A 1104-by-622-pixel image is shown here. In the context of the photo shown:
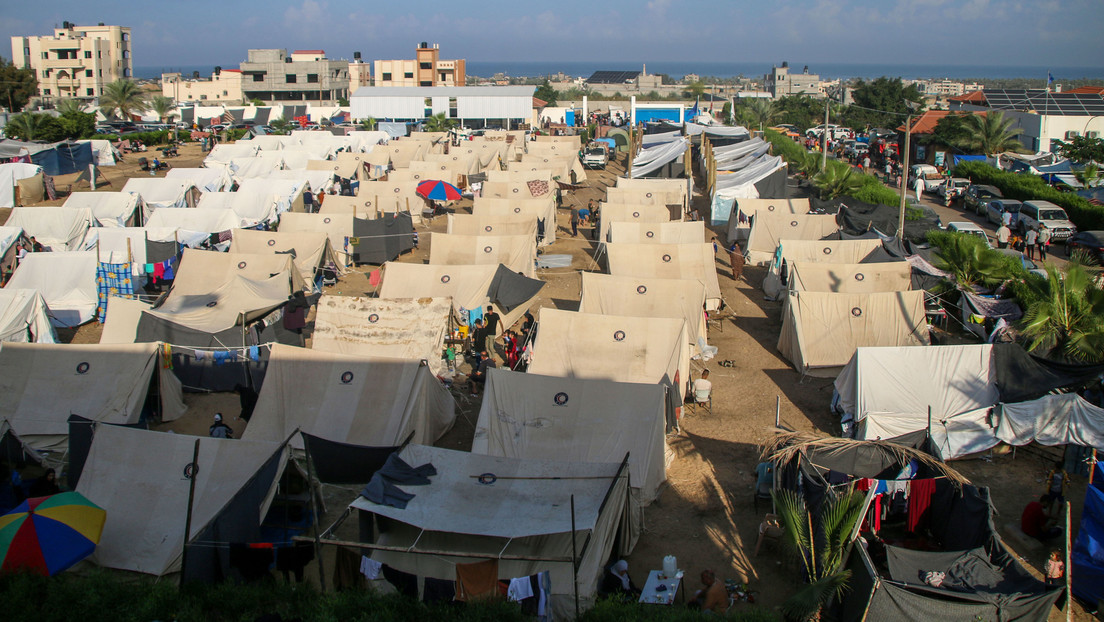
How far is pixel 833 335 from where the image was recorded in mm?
16609

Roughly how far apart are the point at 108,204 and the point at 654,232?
58.3ft

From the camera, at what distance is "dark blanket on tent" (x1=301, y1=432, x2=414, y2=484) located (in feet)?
36.1

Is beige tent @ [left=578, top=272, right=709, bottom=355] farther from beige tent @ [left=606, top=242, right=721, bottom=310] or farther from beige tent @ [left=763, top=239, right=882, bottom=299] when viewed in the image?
beige tent @ [left=763, top=239, right=882, bottom=299]

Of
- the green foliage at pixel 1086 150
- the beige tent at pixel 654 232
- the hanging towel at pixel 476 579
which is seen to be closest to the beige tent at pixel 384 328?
the hanging towel at pixel 476 579

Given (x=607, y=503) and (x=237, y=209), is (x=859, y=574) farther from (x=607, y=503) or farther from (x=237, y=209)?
(x=237, y=209)

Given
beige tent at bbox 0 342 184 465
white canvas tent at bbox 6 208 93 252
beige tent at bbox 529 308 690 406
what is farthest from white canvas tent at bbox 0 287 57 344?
beige tent at bbox 529 308 690 406

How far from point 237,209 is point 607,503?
22.7 meters

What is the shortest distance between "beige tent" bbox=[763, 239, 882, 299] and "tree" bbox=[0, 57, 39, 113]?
61326 mm

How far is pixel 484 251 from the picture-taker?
22.2 m

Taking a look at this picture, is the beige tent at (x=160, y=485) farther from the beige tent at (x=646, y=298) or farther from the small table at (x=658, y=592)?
the beige tent at (x=646, y=298)

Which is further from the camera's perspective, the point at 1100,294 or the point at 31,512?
the point at 1100,294

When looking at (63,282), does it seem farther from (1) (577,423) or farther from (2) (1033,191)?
(2) (1033,191)

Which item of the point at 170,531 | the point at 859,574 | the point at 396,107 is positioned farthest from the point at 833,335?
the point at 396,107

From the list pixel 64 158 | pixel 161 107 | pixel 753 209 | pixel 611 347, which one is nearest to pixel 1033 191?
pixel 753 209
